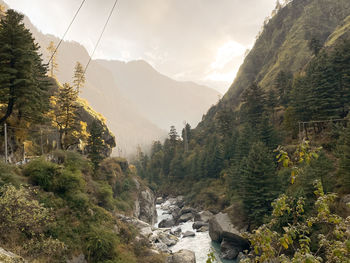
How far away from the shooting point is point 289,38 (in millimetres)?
115062

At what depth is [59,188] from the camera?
21344mm

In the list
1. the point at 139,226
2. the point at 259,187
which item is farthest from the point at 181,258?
the point at 259,187

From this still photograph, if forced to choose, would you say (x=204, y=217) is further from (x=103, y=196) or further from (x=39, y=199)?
(x=39, y=199)

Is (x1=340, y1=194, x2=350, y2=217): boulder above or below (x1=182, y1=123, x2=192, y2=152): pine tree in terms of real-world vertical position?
below

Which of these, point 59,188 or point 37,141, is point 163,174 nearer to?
point 37,141

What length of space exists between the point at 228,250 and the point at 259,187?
35.6ft

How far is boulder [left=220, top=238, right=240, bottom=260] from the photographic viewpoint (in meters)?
31.6

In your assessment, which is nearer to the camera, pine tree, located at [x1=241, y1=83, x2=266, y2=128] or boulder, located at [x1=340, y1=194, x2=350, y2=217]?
boulder, located at [x1=340, y1=194, x2=350, y2=217]

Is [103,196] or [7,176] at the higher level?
[7,176]

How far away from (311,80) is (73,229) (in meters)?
48.4

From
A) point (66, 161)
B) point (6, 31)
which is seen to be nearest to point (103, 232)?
point (66, 161)

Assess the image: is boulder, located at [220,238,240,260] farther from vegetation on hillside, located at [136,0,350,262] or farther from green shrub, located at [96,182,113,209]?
green shrub, located at [96,182,113,209]

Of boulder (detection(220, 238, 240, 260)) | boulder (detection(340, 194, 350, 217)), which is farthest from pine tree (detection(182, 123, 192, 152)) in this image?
boulder (detection(340, 194, 350, 217))

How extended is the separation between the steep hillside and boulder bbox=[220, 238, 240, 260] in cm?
7564
